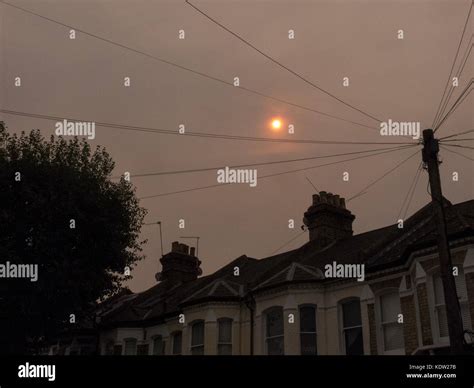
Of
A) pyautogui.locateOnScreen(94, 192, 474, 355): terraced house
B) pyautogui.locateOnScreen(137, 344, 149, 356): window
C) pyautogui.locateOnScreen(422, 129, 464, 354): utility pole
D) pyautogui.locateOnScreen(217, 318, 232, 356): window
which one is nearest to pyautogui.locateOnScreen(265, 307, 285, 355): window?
pyautogui.locateOnScreen(94, 192, 474, 355): terraced house

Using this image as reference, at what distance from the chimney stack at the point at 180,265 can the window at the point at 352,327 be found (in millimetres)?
16946

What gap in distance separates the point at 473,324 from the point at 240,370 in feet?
31.1

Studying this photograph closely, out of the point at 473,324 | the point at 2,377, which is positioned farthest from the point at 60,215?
the point at 473,324

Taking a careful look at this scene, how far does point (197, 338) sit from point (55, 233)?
8.48m

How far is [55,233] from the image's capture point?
21.3m

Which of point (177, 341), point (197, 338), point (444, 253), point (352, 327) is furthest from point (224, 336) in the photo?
point (444, 253)

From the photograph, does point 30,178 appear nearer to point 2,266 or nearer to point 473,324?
point 2,266

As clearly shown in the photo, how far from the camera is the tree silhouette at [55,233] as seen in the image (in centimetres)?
2103

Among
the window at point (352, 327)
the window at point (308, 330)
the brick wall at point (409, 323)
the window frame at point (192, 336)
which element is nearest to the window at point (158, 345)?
the window frame at point (192, 336)

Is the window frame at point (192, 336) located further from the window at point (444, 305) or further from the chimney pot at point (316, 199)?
the window at point (444, 305)

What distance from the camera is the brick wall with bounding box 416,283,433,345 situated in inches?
694

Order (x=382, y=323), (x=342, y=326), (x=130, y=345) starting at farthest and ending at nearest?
(x=130, y=345), (x=342, y=326), (x=382, y=323)

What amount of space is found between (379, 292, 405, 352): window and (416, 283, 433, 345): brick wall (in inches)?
68.8

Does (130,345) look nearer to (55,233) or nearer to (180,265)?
(180,265)
